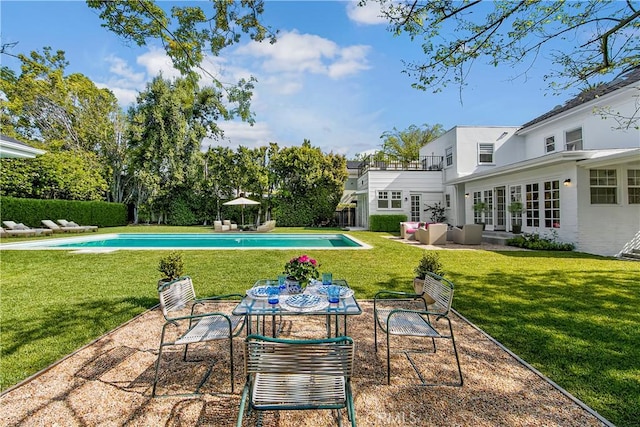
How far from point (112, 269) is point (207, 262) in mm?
2323

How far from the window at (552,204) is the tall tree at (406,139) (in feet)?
96.4

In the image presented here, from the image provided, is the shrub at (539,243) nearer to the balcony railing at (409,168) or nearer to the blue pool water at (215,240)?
the blue pool water at (215,240)

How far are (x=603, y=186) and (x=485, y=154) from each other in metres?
8.54

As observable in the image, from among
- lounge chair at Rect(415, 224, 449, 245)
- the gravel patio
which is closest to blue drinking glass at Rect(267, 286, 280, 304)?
the gravel patio

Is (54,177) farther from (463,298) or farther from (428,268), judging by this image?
(463,298)

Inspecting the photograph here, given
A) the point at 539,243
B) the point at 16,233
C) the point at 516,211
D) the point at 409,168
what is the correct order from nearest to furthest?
1. the point at 539,243
2. the point at 516,211
3. the point at 16,233
4. the point at 409,168

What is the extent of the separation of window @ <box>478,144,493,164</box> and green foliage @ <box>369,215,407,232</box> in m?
5.78

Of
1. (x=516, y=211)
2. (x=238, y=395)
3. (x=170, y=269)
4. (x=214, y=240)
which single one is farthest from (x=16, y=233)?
(x=516, y=211)

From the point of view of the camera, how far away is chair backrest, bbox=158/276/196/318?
3107mm

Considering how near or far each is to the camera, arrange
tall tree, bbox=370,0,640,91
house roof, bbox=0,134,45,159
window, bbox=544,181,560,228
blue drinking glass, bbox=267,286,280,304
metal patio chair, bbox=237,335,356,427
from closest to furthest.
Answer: metal patio chair, bbox=237,335,356,427 → blue drinking glass, bbox=267,286,280,304 → tall tree, bbox=370,0,640,91 → house roof, bbox=0,134,45,159 → window, bbox=544,181,560,228

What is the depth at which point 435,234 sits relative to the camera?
13039 millimetres

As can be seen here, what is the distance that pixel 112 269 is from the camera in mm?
7891

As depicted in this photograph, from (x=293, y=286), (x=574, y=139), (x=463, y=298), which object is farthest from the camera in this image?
(x=574, y=139)

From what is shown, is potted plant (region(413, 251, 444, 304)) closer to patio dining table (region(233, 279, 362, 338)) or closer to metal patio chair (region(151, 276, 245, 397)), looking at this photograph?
patio dining table (region(233, 279, 362, 338))
